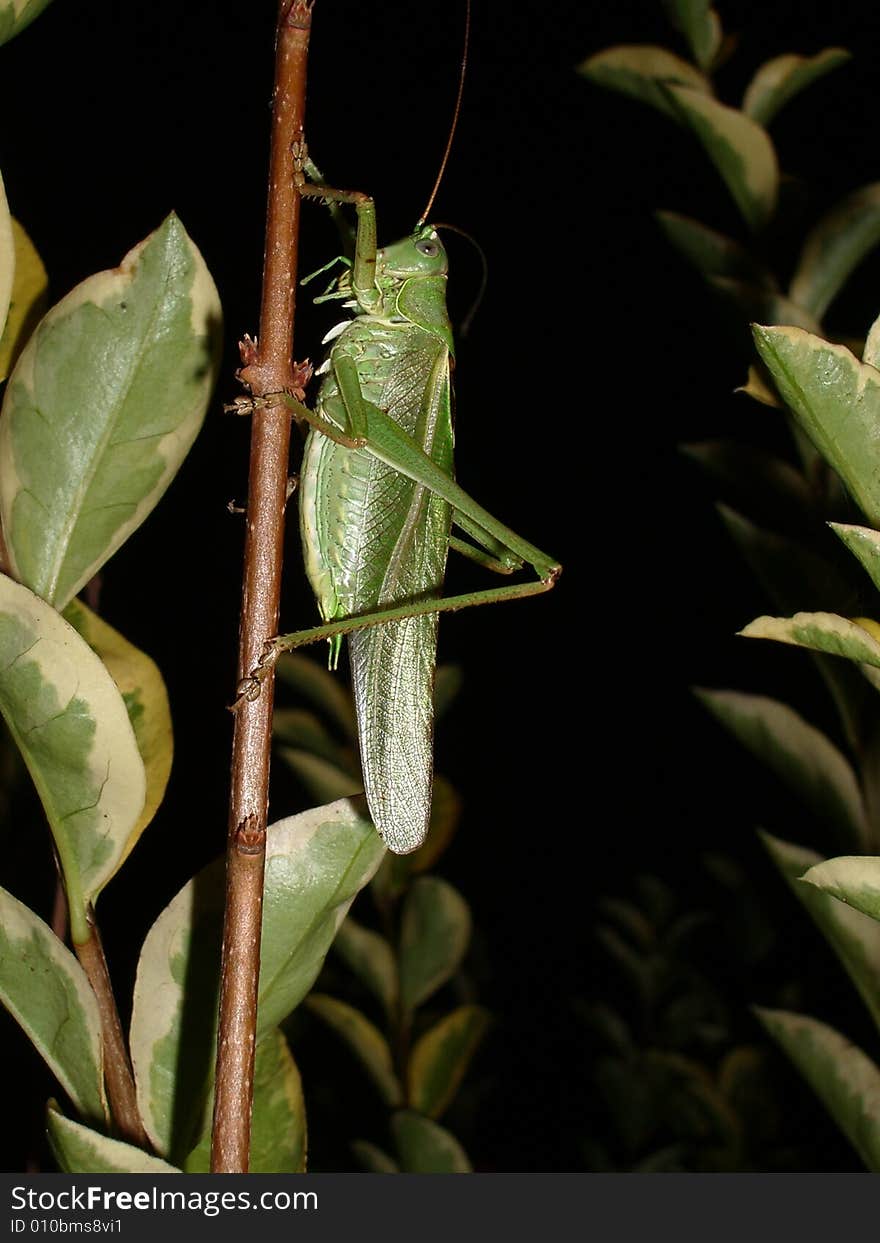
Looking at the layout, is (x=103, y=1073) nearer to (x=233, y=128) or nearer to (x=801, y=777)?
(x=801, y=777)

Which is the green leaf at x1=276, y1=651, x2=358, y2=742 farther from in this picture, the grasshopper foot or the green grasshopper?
the grasshopper foot

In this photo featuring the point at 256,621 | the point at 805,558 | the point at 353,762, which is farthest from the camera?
the point at 353,762

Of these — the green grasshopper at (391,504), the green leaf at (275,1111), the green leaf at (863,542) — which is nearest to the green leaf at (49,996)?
the green leaf at (275,1111)

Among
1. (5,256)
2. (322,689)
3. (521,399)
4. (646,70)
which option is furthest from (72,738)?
(521,399)

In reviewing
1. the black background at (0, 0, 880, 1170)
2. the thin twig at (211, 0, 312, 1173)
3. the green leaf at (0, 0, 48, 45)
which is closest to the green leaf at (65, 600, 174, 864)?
the thin twig at (211, 0, 312, 1173)

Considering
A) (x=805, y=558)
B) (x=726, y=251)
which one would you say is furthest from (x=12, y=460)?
(x=726, y=251)

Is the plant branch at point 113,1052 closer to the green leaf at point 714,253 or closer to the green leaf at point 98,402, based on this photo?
the green leaf at point 98,402

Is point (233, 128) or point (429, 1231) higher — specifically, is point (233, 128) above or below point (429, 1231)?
above
